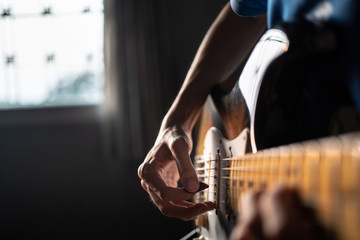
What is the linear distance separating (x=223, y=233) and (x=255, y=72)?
324 mm

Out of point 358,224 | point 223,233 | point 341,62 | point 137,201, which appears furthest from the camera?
point 137,201

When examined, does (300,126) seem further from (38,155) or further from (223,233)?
(38,155)

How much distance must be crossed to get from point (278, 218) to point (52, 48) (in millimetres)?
2466

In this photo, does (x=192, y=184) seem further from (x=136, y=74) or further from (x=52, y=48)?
(x=52, y=48)

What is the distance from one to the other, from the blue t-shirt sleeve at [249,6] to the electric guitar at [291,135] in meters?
0.21

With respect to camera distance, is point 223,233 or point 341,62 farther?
point 223,233

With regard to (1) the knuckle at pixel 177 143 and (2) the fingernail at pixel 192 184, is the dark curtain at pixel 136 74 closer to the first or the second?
(1) the knuckle at pixel 177 143

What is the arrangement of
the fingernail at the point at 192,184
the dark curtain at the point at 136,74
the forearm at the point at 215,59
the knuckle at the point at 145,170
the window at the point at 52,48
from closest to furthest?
the fingernail at the point at 192,184, the knuckle at the point at 145,170, the forearm at the point at 215,59, the dark curtain at the point at 136,74, the window at the point at 52,48

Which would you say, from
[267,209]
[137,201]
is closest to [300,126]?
[267,209]

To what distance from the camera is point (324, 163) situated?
0.87 ft

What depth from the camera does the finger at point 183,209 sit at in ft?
2.51

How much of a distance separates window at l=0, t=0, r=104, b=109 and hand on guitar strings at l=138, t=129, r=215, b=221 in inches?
66.1

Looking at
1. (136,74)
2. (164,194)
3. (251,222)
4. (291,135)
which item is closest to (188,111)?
(164,194)

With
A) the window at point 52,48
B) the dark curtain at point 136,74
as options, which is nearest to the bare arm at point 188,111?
the dark curtain at point 136,74
